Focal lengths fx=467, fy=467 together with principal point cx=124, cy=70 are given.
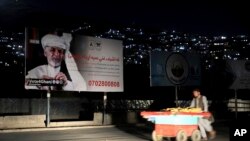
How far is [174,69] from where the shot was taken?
25.7m

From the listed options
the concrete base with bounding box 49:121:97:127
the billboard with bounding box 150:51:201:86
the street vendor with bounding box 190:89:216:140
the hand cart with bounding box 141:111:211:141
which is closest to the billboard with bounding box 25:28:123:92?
the concrete base with bounding box 49:121:97:127

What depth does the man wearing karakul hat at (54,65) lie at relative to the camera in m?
20.3

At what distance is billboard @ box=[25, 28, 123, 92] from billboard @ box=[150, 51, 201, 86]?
2.32m

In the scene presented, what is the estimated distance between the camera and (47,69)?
2061cm

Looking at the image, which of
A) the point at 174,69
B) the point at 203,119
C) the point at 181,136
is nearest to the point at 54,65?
the point at 174,69

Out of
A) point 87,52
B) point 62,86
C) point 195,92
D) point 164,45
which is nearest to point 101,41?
point 87,52

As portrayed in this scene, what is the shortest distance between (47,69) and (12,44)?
155ft

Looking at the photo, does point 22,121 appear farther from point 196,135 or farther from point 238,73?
point 238,73

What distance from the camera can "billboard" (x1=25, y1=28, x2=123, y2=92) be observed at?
66.1 feet

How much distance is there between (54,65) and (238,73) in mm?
11986

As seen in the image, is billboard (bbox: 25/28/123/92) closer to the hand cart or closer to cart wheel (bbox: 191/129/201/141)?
the hand cart

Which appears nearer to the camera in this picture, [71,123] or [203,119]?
[203,119]

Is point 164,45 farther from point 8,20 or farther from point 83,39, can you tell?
point 83,39

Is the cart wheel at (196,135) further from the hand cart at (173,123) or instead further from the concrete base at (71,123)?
the concrete base at (71,123)
